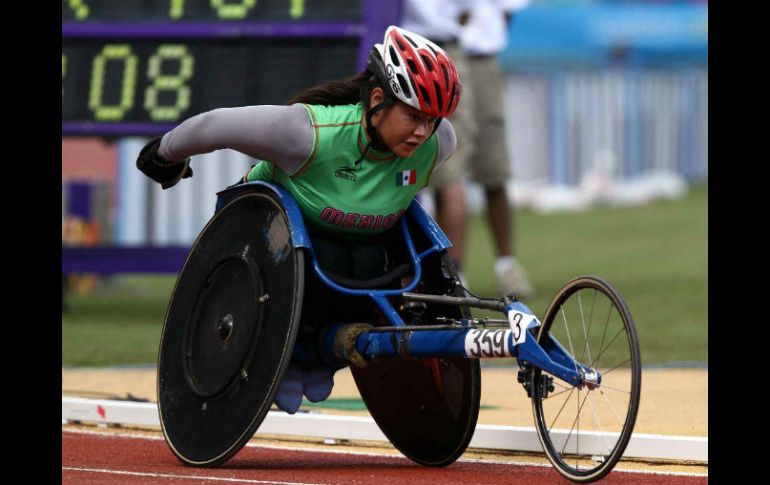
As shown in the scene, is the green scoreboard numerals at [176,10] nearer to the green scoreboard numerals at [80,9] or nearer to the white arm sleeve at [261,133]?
the green scoreboard numerals at [80,9]

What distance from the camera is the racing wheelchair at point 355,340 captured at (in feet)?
21.6

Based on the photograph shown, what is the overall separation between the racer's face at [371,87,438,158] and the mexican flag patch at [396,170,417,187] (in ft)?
0.48

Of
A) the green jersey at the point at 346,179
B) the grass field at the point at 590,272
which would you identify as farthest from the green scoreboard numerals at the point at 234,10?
the green jersey at the point at 346,179

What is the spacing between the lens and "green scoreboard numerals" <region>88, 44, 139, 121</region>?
11945mm

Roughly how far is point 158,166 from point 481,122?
6.64 meters

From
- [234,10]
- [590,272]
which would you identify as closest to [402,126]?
[234,10]

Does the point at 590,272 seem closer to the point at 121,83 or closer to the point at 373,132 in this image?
the point at 121,83

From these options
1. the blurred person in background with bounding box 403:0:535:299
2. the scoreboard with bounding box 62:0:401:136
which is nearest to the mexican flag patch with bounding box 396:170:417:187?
the scoreboard with bounding box 62:0:401:136

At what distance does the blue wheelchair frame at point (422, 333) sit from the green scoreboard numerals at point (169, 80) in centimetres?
455

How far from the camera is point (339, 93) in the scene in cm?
718

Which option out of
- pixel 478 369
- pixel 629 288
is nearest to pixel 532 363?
pixel 478 369

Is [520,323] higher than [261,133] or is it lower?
lower

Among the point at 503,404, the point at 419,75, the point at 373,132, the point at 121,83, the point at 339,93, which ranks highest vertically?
the point at 419,75
